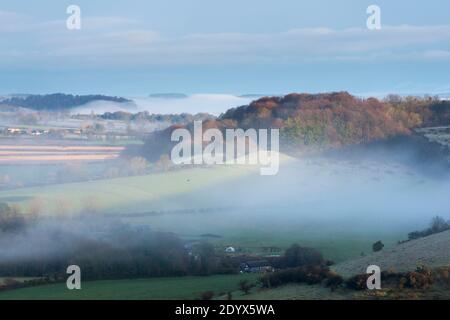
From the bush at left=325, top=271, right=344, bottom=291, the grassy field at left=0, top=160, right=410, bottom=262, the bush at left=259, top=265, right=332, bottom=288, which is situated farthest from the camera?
the grassy field at left=0, top=160, right=410, bottom=262

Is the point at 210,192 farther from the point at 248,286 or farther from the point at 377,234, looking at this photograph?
the point at 248,286

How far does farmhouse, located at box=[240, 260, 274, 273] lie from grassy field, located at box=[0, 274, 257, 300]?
3.62ft

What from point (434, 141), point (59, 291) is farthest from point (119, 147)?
point (59, 291)

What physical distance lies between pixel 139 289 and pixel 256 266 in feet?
16.3

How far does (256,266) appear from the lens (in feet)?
81.6

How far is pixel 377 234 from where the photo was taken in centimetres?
3025

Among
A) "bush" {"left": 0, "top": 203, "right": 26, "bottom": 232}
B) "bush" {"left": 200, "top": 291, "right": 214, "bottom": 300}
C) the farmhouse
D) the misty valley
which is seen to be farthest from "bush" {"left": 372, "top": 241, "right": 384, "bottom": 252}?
"bush" {"left": 0, "top": 203, "right": 26, "bottom": 232}

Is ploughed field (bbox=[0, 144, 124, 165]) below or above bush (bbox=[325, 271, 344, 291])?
above

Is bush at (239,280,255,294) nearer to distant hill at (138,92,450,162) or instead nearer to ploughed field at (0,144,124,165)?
ploughed field at (0,144,124,165)

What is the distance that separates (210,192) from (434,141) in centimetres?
1795

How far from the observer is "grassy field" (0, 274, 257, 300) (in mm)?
19609

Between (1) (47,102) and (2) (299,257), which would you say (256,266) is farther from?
(1) (47,102)

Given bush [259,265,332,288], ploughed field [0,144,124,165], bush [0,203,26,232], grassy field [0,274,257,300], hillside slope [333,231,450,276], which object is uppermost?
ploughed field [0,144,124,165]

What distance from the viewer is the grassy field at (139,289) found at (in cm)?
1961
